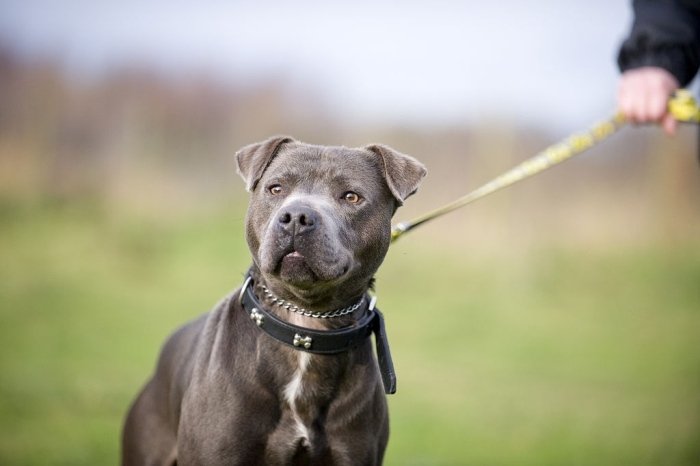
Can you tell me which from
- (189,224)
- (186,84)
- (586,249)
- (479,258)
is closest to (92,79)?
(186,84)

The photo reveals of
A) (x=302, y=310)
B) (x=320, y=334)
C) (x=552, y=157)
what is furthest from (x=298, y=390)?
(x=552, y=157)

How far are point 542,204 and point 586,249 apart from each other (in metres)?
1.19

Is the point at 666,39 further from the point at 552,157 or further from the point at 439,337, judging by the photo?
the point at 439,337

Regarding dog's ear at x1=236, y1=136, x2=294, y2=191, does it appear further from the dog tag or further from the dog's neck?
the dog tag

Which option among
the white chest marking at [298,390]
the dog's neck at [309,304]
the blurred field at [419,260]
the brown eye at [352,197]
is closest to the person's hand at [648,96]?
the brown eye at [352,197]

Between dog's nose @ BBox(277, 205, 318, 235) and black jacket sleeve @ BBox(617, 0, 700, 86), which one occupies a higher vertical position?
black jacket sleeve @ BBox(617, 0, 700, 86)

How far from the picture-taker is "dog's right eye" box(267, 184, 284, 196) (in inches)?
153

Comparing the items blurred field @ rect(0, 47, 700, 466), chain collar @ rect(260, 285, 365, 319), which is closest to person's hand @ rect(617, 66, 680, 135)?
chain collar @ rect(260, 285, 365, 319)

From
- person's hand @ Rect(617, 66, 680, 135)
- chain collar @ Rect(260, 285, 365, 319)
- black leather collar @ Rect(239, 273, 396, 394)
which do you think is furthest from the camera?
person's hand @ Rect(617, 66, 680, 135)

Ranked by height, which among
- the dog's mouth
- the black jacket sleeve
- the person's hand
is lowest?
the dog's mouth

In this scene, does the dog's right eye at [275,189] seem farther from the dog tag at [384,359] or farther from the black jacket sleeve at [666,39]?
the black jacket sleeve at [666,39]

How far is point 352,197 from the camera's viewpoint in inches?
154

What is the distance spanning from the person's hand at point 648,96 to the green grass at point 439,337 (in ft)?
12.2

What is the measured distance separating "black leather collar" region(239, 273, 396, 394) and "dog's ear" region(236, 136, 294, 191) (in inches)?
18.7
